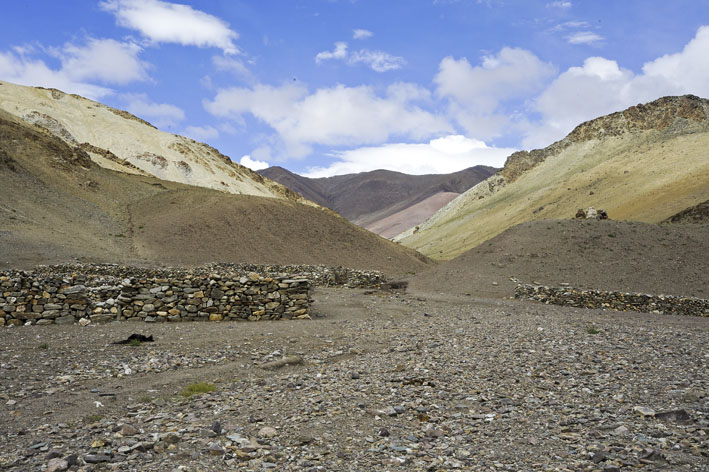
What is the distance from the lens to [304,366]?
920 centimetres

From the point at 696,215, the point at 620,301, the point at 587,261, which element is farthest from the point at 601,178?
the point at 620,301

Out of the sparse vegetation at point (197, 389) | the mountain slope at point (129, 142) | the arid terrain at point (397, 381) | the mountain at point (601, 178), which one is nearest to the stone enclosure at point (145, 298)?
the arid terrain at point (397, 381)

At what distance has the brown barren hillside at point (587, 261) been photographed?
24.5 metres

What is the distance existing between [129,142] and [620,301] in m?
82.1

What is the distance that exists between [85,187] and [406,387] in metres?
49.7

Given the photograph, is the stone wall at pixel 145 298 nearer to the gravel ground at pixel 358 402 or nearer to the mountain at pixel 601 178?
the gravel ground at pixel 358 402

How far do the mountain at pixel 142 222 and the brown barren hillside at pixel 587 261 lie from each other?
13.9 meters

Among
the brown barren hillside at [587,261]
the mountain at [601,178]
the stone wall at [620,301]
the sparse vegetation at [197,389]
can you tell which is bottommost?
the sparse vegetation at [197,389]

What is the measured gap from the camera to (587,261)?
26797mm

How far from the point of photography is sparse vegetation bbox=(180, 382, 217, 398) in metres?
7.36

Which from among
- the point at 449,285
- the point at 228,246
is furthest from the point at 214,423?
the point at 228,246

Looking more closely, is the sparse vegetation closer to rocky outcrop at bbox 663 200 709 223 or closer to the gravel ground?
the gravel ground

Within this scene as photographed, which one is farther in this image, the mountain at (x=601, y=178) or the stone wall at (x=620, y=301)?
the mountain at (x=601, y=178)

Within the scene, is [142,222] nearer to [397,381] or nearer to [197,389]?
[197,389]
